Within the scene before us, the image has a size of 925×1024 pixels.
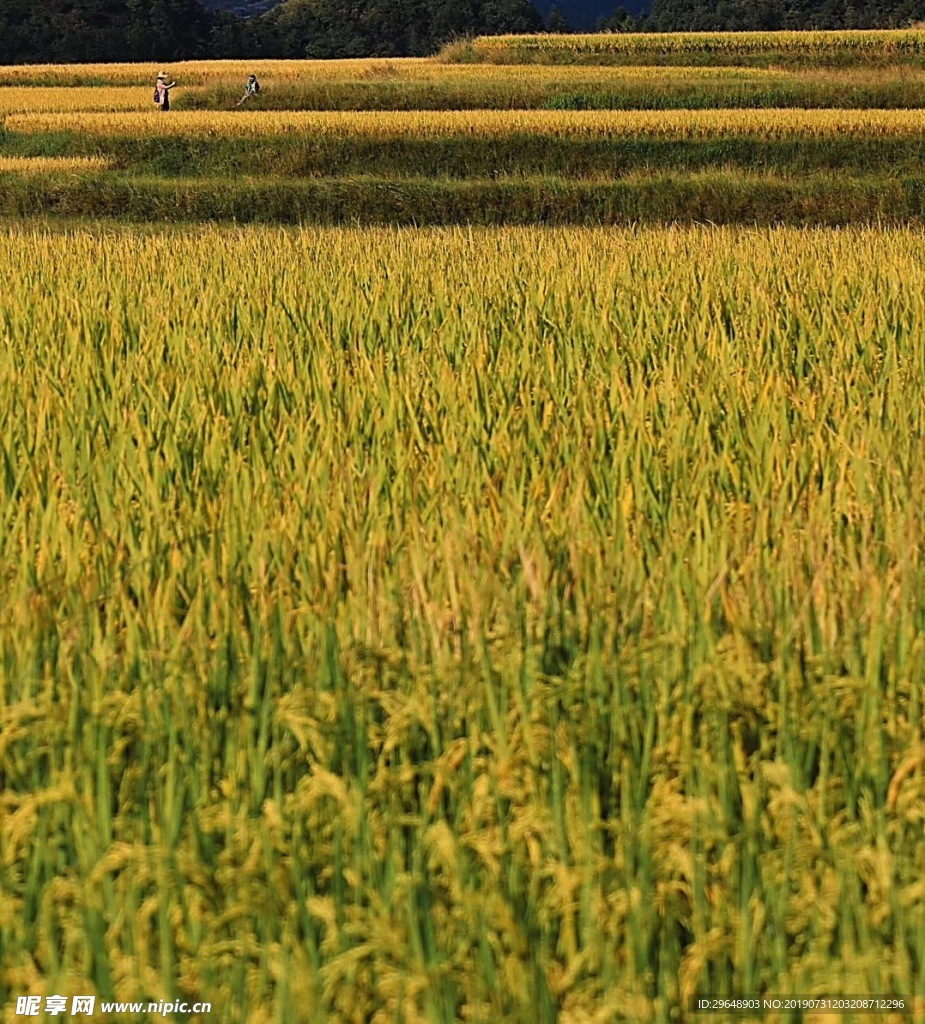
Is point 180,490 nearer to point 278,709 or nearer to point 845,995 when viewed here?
point 278,709

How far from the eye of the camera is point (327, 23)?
65.7 metres

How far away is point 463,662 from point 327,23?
223 feet

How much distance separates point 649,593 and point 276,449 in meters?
1.06

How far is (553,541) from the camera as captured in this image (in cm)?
230

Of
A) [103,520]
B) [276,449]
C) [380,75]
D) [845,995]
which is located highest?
[380,75]

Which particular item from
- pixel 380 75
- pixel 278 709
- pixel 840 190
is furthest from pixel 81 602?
pixel 380 75

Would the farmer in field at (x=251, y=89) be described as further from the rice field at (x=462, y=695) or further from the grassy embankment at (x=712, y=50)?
the rice field at (x=462, y=695)

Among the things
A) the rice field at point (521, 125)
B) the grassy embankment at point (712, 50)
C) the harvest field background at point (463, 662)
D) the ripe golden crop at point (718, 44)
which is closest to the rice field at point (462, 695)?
the harvest field background at point (463, 662)

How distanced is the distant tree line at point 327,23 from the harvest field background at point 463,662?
46.0 metres

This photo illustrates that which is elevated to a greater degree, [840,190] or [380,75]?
[380,75]

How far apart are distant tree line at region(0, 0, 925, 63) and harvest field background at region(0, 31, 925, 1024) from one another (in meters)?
46.0

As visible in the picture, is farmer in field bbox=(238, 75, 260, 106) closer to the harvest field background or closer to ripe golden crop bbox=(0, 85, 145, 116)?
ripe golden crop bbox=(0, 85, 145, 116)

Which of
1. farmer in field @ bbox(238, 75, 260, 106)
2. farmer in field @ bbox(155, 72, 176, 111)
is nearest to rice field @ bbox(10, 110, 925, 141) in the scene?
farmer in field @ bbox(155, 72, 176, 111)

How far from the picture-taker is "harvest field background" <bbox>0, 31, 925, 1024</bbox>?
137cm
